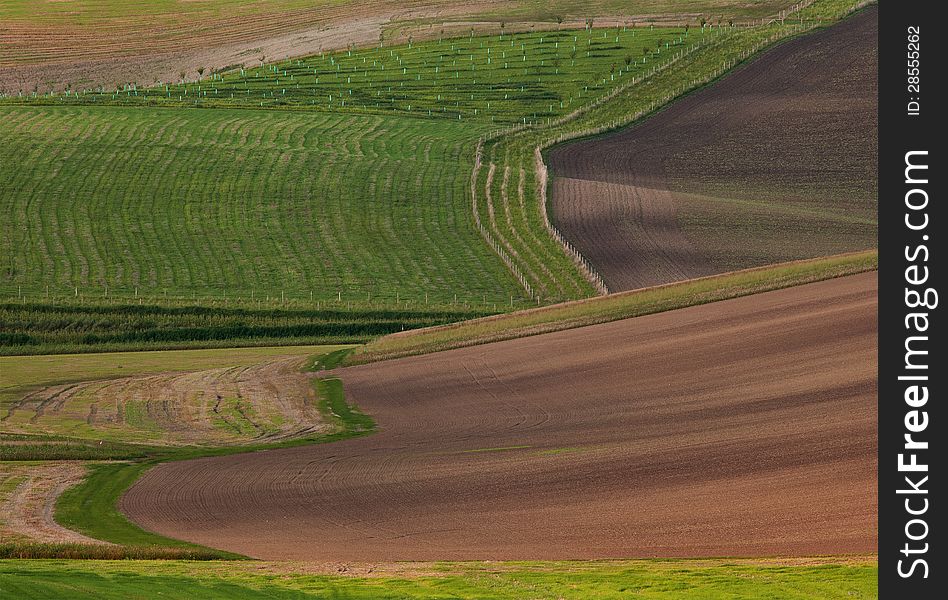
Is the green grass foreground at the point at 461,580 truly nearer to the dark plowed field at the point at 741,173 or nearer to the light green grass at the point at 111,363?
the light green grass at the point at 111,363

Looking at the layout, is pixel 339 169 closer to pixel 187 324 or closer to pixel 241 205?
pixel 241 205

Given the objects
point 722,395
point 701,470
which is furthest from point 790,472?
point 722,395

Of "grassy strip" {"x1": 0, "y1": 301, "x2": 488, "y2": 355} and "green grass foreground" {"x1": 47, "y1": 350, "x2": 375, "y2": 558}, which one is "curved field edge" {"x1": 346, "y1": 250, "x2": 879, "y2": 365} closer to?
"grassy strip" {"x1": 0, "y1": 301, "x2": 488, "y2": 355}

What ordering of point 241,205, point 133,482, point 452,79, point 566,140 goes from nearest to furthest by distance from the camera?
point 133,482, point 241,205, point 566,140, point 452,79

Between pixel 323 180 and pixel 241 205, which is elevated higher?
pixel 323 180

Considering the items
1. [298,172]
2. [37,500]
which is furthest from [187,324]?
[37,500]

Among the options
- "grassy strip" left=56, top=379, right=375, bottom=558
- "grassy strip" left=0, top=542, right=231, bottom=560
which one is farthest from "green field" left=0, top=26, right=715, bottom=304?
"grassy strip" left=0, top=542, right=231, bottom=560
